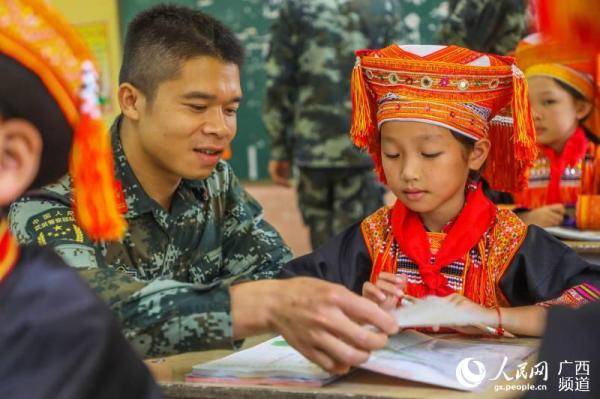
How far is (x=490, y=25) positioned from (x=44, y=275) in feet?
10.9

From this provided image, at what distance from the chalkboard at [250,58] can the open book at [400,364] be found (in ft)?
13.0

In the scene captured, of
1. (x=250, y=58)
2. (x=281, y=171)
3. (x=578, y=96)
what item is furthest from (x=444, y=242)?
(x=250, y=58)

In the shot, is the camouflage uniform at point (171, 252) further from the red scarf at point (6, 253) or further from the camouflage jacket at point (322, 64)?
the camouflage jacket at point (322, 64)

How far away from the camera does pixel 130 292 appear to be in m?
1.63

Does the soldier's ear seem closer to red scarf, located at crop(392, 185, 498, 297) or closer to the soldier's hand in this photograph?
red scarf, located at crop(392, 185, 498, 297)

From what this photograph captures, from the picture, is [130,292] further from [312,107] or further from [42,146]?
[312,107]

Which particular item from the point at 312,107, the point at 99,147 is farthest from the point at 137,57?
the point at 312,107

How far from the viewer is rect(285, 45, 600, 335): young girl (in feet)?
6.61

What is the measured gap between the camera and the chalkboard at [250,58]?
5.63m

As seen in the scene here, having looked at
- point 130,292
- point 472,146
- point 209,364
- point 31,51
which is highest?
point 31,51

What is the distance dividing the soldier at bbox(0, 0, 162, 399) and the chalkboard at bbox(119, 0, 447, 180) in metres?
4.39

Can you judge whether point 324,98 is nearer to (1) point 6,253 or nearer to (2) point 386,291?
(2) point 386,291

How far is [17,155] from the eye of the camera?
1154 mm

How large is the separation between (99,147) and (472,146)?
114 cm
